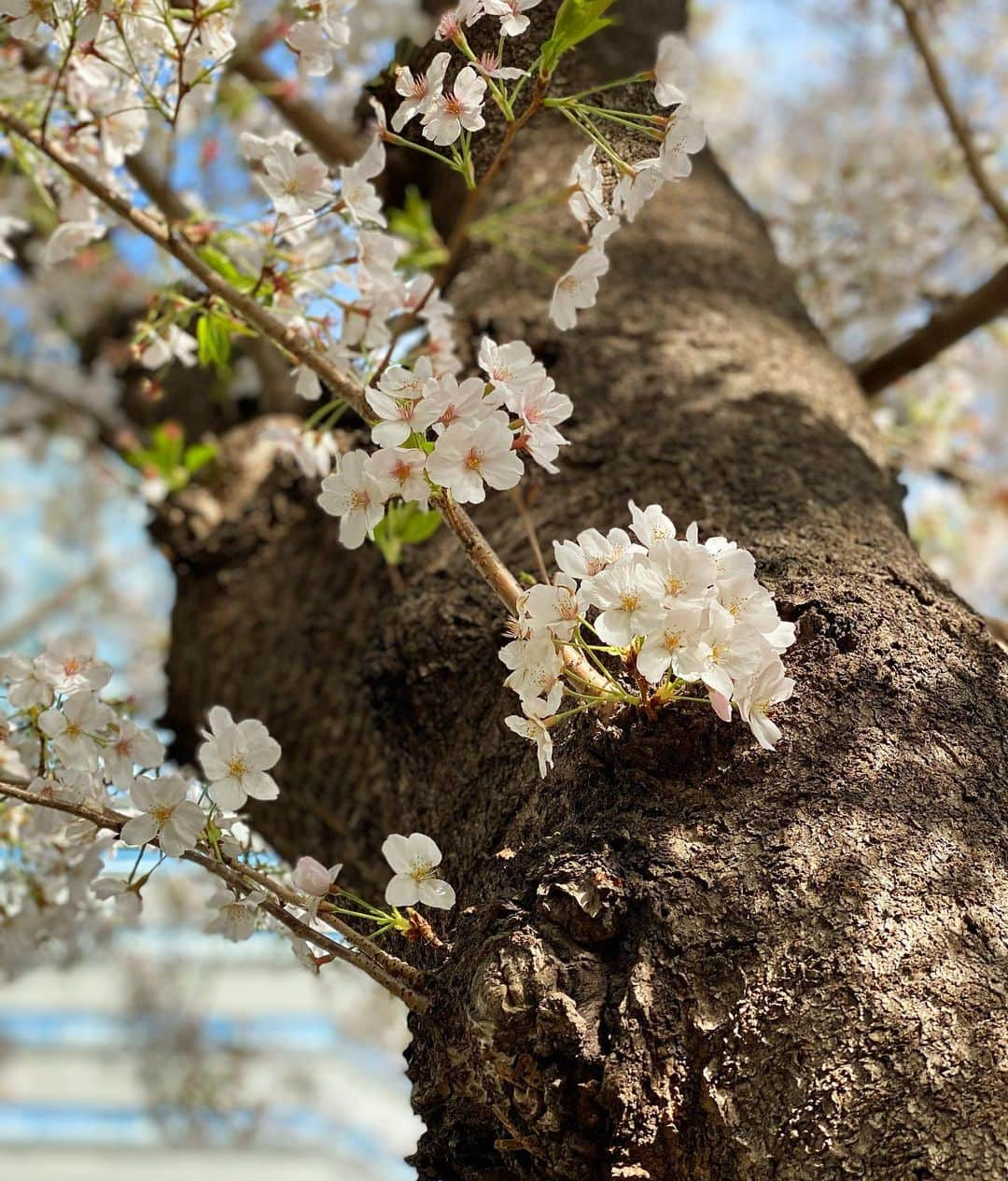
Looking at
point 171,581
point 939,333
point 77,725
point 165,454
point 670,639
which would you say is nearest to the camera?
point 670,639

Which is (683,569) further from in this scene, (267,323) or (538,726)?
(267,323)

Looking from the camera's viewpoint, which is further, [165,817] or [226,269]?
[226,269]

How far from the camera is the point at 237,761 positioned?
36.9 inches

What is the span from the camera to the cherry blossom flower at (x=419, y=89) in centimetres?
91

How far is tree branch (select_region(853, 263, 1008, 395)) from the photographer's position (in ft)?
6.00

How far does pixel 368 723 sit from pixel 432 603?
21cm

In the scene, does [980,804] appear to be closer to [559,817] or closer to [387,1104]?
[559,817]

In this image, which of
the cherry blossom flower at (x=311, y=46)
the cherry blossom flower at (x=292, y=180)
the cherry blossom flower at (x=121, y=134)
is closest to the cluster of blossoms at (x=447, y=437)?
the cherry blossom flower at (x=292, y=180)

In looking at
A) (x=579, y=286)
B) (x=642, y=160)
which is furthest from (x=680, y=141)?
(x=579, y=286)

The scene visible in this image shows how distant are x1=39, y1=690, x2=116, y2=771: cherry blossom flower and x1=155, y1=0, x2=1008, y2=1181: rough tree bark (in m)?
0.32

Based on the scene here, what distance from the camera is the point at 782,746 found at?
90cm

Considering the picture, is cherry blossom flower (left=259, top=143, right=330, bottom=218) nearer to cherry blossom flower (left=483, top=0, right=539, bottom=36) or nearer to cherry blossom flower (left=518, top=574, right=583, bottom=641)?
cherry blossom flower (left=483, top=0, right=539, bottom=36)

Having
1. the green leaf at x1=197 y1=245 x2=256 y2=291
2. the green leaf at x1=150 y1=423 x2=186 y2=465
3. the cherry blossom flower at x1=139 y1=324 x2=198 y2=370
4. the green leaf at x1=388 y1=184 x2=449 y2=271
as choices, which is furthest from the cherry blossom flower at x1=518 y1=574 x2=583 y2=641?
the green leaf at x1=150 y1=423 x2=186 y2=465

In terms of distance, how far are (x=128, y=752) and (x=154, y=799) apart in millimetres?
113
